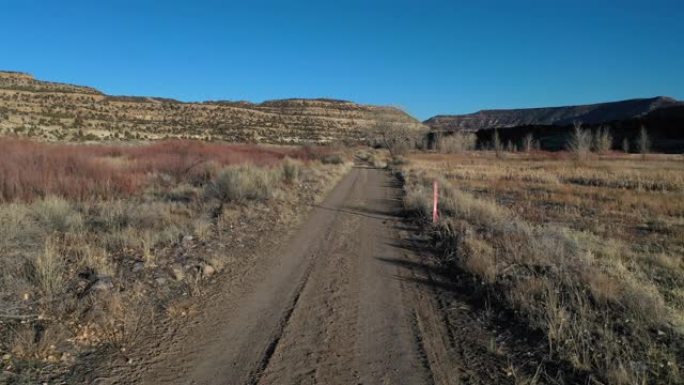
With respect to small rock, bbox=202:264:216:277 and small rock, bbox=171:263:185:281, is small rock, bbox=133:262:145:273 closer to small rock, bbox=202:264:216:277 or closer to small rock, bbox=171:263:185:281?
small rock, bbox=171:263:185:281

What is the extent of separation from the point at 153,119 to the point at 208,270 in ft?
223

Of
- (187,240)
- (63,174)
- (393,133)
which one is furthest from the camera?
(393,133)

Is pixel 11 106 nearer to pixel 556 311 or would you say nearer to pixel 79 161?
pixel 79 161

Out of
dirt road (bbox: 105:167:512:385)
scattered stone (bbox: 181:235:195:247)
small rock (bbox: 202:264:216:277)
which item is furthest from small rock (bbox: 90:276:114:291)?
scattered stone (bbox: 181:235:195:247)

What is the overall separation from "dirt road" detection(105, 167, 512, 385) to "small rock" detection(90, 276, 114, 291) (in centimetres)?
128

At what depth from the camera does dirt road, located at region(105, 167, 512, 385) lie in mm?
4238

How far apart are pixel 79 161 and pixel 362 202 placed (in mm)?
10208

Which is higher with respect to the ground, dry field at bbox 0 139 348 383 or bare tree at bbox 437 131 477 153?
bare tree at bbox 437 131 477 153

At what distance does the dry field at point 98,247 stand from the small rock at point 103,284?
12 mm

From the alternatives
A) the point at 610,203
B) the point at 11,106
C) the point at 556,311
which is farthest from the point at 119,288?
the point at 11,106

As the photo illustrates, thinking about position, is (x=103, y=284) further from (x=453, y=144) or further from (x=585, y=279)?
(x=453, y=144)

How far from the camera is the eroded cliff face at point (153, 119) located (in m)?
47.7

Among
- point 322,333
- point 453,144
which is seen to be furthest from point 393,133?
point 322,333

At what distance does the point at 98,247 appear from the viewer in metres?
7.57
